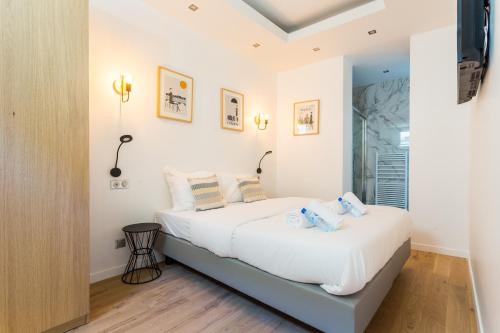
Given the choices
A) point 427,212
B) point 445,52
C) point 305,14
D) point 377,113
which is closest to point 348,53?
point 305,14

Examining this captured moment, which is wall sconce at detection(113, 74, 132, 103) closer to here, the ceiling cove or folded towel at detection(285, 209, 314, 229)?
the ceiling cove

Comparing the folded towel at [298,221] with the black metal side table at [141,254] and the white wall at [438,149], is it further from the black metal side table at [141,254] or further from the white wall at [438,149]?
the white wall at [438,149]

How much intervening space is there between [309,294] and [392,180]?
413 centimetres

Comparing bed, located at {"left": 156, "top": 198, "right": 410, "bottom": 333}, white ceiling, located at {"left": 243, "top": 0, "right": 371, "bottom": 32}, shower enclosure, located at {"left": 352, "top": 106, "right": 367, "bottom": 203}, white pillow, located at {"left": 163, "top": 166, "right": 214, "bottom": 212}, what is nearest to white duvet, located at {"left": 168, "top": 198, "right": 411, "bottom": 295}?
bed, located at {"left": 156, "top": 198, "right": 410, "bottom": 333}

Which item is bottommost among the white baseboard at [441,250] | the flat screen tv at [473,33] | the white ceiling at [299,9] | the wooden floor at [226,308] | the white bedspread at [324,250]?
the wooden floor at [226,308]

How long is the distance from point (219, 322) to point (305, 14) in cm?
356

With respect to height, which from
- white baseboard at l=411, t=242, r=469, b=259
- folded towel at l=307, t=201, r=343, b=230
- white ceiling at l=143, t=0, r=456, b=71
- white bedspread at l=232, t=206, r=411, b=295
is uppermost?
white ceiling at l=143, t=0, r=456, b=71

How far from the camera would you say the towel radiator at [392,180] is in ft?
15.2

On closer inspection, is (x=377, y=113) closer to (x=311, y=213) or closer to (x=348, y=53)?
(x=348, y=53)

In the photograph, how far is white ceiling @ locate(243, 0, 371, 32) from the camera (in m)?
3.03

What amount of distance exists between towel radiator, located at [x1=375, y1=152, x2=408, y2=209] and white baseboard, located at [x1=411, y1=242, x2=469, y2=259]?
60.0 inches

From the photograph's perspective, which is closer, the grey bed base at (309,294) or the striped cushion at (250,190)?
the grey bed base at (309,294)

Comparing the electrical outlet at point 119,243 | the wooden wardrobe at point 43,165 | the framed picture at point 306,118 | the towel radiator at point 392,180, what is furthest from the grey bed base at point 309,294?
the towel radiator at point 392,180

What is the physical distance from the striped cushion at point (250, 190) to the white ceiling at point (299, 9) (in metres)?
2.20
